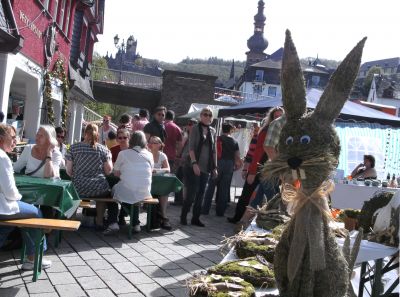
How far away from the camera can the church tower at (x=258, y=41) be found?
347 feet

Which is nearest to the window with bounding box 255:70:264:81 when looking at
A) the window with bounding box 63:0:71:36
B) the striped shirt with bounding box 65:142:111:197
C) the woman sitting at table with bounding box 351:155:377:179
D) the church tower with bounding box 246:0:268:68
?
the church tower with bounding box 246:0:268:68

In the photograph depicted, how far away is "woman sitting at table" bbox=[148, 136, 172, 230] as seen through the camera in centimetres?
736

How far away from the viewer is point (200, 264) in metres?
5.55

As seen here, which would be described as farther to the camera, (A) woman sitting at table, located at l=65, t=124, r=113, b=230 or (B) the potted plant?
(A) woman sitting at table, located at l=65, t=124, r=113, b=230

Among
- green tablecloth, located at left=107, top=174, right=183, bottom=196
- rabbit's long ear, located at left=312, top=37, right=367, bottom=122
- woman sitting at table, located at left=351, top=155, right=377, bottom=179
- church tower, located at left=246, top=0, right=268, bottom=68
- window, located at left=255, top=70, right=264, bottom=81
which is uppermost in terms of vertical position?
church tower, located at left=246, top=0, right=268, bottom=68

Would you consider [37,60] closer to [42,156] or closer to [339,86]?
[42,156]

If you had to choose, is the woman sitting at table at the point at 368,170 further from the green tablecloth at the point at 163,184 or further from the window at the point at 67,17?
the window at the point at 67,17

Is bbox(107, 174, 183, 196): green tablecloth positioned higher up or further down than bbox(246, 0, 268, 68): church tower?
further down

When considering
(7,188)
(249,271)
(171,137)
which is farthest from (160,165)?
(249,271)

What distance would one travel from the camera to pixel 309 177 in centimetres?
241

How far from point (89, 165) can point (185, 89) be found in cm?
1853

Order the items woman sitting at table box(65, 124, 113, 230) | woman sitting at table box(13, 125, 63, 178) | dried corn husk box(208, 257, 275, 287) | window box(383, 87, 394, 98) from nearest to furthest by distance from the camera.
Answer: dried corn husk box(208, 257, 275, 287) < woman sitting at table box(13, 125, 63, 178) < woman sitting at table box(65, 124, 113, 230) < window box(383, 87, 394, 98)

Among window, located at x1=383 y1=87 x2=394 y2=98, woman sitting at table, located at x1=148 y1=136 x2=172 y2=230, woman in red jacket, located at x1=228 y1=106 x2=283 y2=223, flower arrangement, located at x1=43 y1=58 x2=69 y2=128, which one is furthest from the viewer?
window, located at x1=383 y1=87 x2=394 y2=98

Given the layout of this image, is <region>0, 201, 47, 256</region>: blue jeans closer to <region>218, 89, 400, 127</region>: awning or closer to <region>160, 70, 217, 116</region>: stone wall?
<region>218, 89, 400, 127</region>: awning
